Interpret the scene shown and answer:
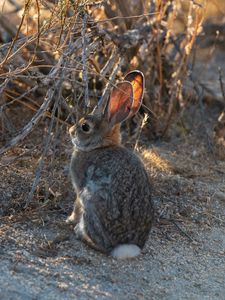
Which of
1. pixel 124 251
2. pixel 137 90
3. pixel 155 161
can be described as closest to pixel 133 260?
pixel 124 251

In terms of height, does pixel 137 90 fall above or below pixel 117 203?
above

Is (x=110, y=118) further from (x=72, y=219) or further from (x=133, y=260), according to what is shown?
(x=133, y=260)

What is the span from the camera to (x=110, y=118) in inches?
195

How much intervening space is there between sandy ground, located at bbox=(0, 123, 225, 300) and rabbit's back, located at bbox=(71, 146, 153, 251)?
0.45 feet

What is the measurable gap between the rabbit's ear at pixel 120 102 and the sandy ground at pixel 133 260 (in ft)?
2.05

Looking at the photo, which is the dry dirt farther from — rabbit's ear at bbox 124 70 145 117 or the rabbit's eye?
rabbit's ear at bbox 124 70 145 117

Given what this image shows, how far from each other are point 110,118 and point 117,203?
2.28ft

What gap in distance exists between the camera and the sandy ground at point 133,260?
4.08m

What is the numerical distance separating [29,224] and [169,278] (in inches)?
36.8

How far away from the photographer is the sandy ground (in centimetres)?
408

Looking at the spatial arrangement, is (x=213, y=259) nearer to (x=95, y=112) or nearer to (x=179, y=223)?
(x=179, y=223)

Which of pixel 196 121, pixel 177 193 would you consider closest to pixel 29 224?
pixel 177 193

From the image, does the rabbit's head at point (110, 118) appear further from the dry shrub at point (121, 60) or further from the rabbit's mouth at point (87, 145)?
the dry shrub at point (121, 60)

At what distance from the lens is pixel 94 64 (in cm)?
587
